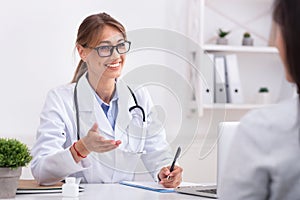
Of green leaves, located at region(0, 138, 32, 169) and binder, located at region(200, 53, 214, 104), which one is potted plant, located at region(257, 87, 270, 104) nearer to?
binder, located at region(200, 53, 214, 104)

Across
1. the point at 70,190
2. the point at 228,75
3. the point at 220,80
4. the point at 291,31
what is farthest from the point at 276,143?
the point at 228,75

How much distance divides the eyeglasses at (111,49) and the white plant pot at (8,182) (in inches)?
23.8

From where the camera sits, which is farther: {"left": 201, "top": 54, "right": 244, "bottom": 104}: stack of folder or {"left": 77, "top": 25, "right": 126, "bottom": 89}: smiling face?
{"left": 201, "top": 54, "right": 244, "bottom": 104}: stack of folder

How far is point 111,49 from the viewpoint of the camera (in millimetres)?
2160

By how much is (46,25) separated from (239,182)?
2219 mm

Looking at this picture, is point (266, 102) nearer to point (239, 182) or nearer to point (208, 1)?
point (208, 1)

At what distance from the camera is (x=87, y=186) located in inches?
79.4

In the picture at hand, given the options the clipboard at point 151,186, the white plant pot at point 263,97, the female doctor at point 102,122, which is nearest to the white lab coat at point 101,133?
the female doctor at point 102,122

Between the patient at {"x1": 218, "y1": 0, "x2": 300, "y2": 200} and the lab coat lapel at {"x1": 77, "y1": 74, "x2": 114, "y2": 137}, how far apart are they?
4.37ft

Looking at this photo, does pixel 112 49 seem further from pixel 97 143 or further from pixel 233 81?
pixel 233 81

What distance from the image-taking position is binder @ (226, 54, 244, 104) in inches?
126

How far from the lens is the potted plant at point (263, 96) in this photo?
130 inches

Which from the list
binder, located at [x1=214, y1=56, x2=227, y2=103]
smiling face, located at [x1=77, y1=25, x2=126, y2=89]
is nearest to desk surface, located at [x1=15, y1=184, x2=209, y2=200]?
smiling face, located at [x1=77, y1=25, x2=126, y2=89]

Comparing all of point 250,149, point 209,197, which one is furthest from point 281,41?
point 209,197
